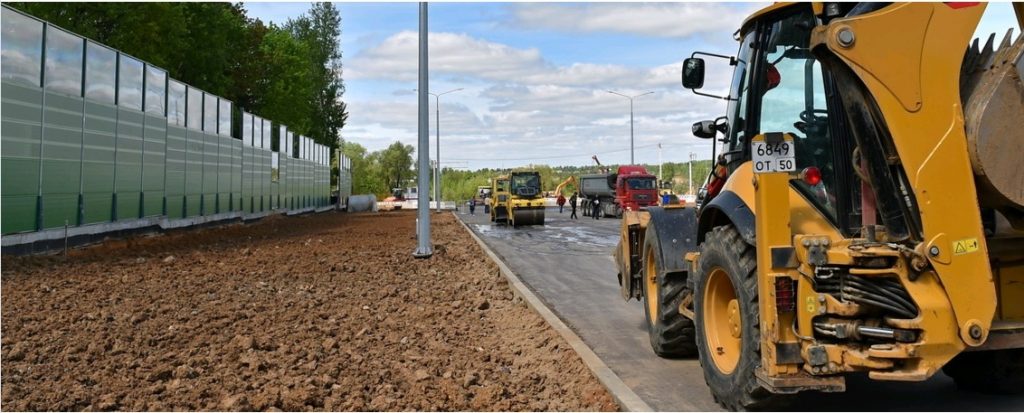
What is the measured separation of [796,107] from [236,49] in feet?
161

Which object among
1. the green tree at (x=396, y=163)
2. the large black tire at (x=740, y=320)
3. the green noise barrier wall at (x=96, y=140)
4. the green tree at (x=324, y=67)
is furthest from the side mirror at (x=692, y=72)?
the green tree at (x=396, y=163)

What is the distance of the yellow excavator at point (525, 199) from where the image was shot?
36219mm

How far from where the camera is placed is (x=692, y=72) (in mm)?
6355

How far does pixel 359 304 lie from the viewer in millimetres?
10266

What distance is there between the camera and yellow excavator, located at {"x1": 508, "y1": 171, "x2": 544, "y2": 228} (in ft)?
119

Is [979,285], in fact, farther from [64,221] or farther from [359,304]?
[64,221]

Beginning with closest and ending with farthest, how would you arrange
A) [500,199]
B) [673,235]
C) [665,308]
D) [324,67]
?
[665,308] < [673,235] < [500,199] < [324,67]

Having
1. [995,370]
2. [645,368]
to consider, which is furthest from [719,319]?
[995,370]

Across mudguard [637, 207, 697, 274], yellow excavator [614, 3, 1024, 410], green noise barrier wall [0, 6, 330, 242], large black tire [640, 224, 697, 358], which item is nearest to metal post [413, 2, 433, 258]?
green noise barrier wall [0, 6, 330, 242]

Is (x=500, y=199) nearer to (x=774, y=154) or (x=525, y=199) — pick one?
(x=525, y=199)

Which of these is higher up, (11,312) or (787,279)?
(787,279)

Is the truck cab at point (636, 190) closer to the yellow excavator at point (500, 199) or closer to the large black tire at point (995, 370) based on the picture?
the yellow excavator at point (500, 199)

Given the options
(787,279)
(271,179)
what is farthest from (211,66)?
(787,279)

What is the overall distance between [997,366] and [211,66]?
1668 inches
